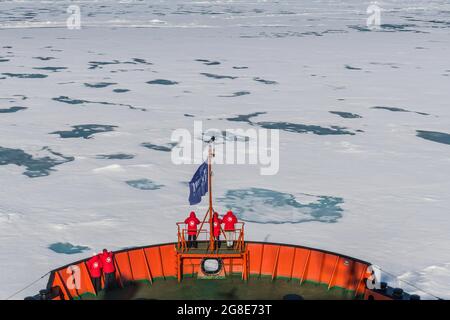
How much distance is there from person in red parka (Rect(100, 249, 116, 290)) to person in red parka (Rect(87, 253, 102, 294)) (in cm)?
9

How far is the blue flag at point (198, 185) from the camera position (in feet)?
36.1

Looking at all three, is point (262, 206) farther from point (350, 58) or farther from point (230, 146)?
point (350, 58)

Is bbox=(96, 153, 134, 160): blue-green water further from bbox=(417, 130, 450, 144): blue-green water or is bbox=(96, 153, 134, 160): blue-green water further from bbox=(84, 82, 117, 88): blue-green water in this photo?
bbox=(84, 82, 117, 88): blue-green water

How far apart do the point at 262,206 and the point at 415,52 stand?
39299 mm

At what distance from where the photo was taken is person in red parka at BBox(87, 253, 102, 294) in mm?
10977

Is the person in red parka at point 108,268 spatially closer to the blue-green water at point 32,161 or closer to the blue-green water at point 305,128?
the blue-green water at point 32,161

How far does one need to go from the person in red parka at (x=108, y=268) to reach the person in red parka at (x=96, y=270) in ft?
0.29

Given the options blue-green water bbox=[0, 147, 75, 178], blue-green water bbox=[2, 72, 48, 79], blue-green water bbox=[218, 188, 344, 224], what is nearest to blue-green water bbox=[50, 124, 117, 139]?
blue-green water bbox=[0, 147, 75, 178]

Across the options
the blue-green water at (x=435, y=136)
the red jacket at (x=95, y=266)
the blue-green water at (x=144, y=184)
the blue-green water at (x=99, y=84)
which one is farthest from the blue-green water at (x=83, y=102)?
the red jacket at (x=95, y=266)

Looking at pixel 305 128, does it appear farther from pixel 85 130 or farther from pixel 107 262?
pixel 107 262

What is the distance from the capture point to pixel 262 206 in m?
18.8

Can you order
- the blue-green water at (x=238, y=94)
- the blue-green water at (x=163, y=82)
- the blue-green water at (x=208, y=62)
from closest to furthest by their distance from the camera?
1. the blue-green water at (x=238, y=94)
2. the blue-green water at (x=163, y=82)
3. the blue-green water at (x=208, y=62)

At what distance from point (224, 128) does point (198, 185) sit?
16.5 m

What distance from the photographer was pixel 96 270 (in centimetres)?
1097
